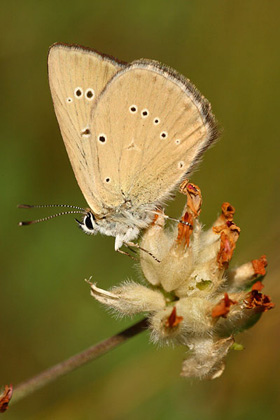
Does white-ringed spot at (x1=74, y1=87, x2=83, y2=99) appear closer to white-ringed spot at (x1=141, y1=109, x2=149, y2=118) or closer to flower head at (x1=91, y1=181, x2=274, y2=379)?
white-ringed spot at (x1=141, y1=109, x2=149, y2=118)

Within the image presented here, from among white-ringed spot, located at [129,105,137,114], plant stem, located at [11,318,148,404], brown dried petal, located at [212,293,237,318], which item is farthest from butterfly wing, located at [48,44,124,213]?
brown dried petal, located at [212,293,237,318]

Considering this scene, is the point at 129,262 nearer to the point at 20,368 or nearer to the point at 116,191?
the point at 20,368

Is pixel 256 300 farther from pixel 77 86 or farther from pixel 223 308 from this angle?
pixel 77 86

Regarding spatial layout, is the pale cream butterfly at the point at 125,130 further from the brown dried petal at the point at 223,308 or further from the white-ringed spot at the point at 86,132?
the brown dried petal at the point at 223,308

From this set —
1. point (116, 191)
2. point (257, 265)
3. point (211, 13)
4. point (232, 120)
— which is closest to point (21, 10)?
point (211, 13)

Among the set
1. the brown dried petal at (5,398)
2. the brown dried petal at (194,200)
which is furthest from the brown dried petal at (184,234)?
the brown dried petal at (5,398)
